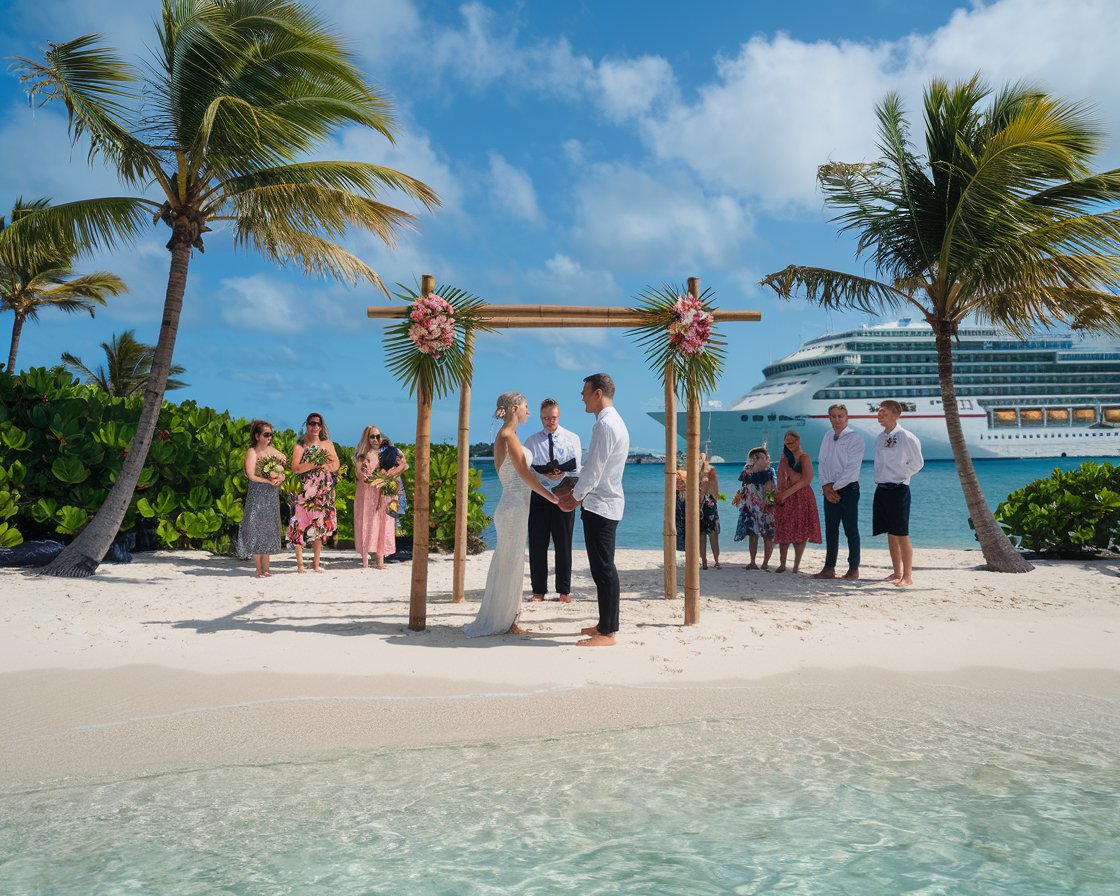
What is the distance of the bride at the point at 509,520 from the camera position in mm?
6102

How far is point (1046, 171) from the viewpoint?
33.1 ft

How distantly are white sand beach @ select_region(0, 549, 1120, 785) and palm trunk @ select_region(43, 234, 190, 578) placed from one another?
438 millimetres

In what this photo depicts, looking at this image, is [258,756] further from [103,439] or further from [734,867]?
[103,439]

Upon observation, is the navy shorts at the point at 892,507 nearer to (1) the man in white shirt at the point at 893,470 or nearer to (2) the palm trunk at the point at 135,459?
(1) the man in white shirt at the point at 893,470

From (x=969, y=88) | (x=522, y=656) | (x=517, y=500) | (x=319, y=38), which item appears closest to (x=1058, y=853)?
(x=522, y=656)

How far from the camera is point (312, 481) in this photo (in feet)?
32.4

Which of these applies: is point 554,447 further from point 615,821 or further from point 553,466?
point 615,821

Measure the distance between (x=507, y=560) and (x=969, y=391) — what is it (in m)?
64.1

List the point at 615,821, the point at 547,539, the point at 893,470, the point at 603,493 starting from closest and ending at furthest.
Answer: the point at 615,821 → the point at 603,493 → the point at 547,539 → the point at 893,470

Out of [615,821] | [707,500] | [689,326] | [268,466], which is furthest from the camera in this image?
[707,500]

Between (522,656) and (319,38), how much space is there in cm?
885

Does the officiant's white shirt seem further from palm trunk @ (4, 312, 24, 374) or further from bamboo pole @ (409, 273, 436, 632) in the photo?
palm trunk @ (4, 312, 24, 374)

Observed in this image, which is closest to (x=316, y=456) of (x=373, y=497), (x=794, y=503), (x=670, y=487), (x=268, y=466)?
(x=268, y=466)

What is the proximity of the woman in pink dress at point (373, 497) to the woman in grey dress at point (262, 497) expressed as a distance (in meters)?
1.04
